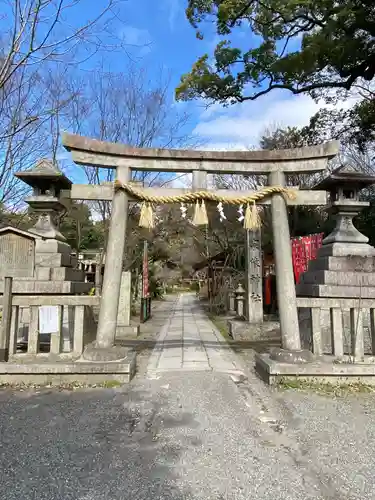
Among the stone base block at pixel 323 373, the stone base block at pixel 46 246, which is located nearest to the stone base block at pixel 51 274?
the stone base block at pixel 46 246

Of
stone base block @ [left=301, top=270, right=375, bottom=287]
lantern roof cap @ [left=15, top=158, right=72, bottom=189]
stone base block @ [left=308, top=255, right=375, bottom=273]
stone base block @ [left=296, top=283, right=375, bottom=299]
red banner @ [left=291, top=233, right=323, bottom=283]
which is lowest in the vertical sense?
stone base block @ [left=296, top=283, right=375, bottom=299]

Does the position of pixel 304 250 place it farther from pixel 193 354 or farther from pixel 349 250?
pixel 193 354

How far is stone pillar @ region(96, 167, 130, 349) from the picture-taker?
525 centimetres

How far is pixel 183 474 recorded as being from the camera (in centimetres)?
273

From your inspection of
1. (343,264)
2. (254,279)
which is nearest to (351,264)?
(343,264)

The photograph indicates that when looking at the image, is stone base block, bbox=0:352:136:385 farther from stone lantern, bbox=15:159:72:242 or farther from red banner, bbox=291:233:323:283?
red banner, bbox=291:233:323:283

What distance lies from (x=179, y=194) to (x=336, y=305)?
2979 mm

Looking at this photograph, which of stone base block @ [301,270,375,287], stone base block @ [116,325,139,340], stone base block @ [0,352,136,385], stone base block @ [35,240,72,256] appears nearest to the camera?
stone base block @ [0,352,136,385]

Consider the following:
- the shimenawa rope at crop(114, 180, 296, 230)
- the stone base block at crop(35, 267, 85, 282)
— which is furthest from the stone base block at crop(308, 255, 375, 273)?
the stone base block at crop(35, 267, 85, 282)

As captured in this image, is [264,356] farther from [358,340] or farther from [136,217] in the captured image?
[136,217]

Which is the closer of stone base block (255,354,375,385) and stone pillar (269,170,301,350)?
stone base block (255,354,375,385)

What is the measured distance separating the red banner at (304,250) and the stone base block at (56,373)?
7.44 metres

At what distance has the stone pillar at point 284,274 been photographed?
5340 mm

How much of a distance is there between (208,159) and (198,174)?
287mm
